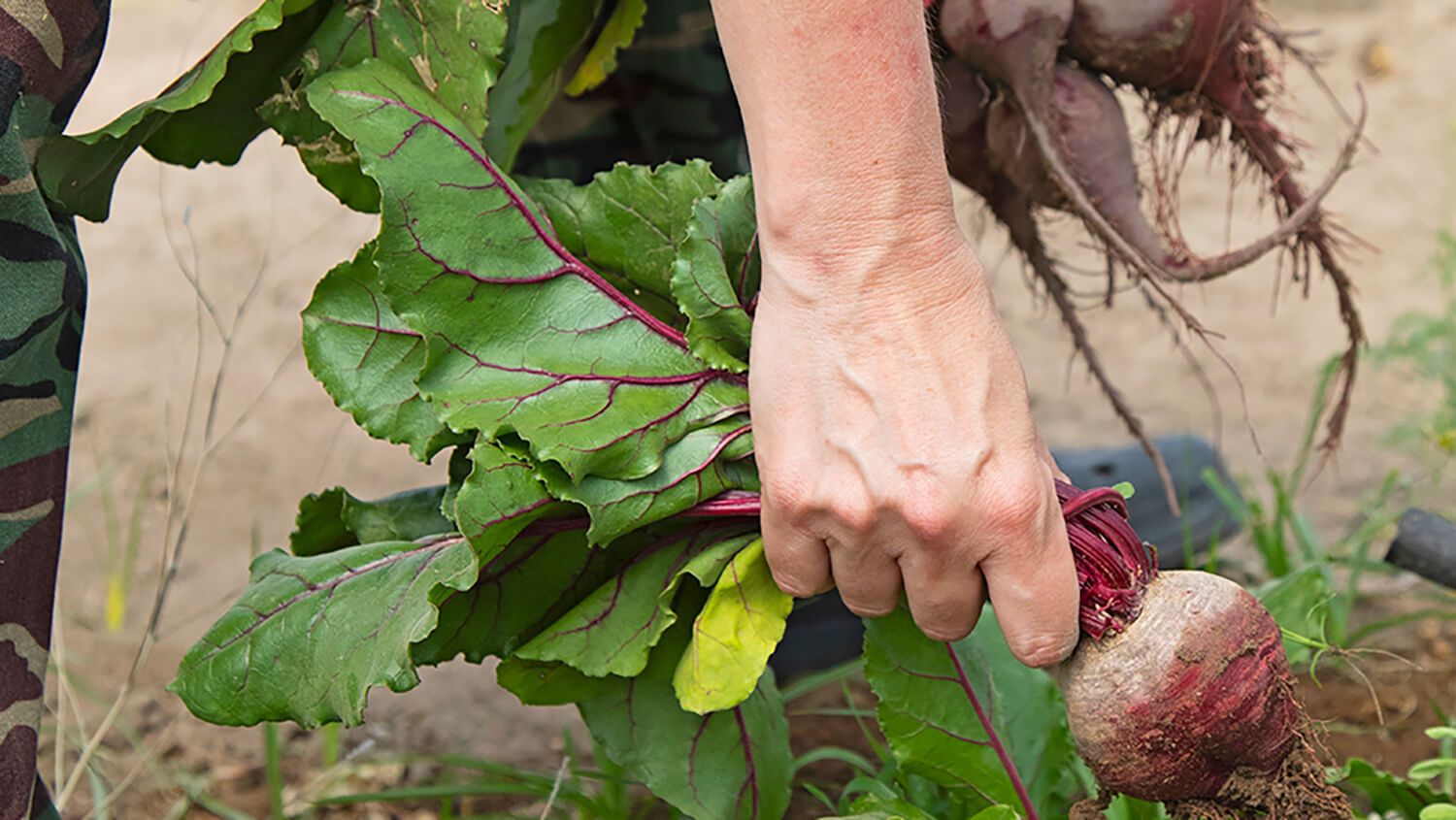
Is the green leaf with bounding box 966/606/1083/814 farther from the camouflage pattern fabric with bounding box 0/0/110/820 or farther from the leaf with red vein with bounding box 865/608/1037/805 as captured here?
the camouflage pattern fabric with bounding box 0/0/110/820

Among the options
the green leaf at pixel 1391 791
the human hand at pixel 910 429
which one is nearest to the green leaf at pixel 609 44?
the human hand at pixel 910 429

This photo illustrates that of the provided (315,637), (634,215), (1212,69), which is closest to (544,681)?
(315,637)

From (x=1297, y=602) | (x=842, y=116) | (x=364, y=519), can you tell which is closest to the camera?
(x=842, y=116)

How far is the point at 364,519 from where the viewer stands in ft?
3.61

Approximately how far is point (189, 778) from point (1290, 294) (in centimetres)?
263

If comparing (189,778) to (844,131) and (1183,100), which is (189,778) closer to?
(844,131)

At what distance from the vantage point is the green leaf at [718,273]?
96 cm

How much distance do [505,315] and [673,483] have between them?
0.20 metres

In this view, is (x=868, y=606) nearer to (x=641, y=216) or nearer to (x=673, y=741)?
(x=673, y=741)

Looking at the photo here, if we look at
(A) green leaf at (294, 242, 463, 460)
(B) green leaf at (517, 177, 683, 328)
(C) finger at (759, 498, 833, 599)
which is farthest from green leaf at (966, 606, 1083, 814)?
(A) green leaf at (294, 242, 463, 460)

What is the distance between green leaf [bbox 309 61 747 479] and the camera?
0.92 metres

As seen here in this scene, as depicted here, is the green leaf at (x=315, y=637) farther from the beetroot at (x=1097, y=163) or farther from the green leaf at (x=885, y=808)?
the beetroot at (x=1097, y=163)

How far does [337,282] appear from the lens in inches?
40.0

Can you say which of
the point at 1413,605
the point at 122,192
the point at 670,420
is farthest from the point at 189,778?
the point at 122,192
